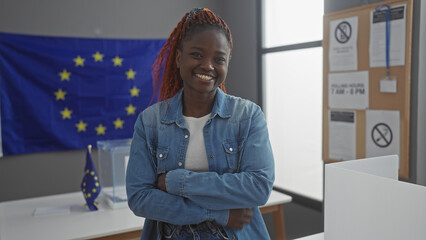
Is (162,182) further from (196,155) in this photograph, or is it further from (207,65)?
(207,65)

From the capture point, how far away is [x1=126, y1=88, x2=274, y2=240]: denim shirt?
3.38ft

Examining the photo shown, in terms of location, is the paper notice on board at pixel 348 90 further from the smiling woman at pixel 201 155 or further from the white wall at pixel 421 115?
the smiling woman at pixel 201 155

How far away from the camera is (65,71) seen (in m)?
3.33

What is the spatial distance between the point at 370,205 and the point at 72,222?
4.81 ft

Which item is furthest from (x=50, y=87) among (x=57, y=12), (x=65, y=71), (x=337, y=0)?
(x=337, y=0)

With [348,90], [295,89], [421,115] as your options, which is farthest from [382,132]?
[295,89]

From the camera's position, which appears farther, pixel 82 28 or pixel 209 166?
pixel 82 28

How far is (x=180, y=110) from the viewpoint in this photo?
1119 mm

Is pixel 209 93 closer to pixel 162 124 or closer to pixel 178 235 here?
pixel 162 124

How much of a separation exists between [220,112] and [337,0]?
1647mm

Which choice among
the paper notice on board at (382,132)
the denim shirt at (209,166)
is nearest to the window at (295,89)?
the paper notice on board at (382,132)

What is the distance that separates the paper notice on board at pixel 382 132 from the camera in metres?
2.05

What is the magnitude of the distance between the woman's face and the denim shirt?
0.10 m

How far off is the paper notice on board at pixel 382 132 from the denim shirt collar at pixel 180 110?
1328mm
